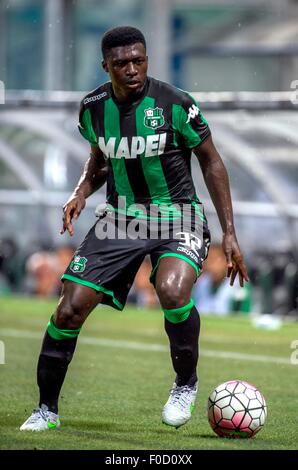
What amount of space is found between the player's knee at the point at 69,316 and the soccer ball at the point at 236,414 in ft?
3.11

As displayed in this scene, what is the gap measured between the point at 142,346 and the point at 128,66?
21.8ft

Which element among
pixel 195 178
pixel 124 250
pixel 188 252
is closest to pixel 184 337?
pixel 188 252

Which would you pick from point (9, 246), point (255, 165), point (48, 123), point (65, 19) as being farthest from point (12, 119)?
point (65, 19)

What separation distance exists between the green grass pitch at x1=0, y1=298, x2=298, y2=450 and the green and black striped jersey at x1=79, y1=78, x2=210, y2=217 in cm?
151

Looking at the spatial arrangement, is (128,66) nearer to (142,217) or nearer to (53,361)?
(142,217)

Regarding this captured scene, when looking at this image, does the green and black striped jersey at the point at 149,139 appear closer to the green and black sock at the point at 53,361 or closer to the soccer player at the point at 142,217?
the soccer player at the point at 142,217

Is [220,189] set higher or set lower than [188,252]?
higher

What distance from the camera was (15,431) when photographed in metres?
7.35

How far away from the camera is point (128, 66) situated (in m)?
7.54

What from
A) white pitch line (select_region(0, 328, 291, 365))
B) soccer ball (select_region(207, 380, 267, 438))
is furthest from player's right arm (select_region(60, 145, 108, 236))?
white pitch line (select_region(0, 328, 291, 365))

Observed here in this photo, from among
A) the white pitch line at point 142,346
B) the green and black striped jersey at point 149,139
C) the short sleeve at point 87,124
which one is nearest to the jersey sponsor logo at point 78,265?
the green and black striped jersey at point 149,139

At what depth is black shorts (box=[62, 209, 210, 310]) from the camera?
7.60 m

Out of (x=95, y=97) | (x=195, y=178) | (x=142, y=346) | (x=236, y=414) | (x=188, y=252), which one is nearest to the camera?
(x=236, y=414)

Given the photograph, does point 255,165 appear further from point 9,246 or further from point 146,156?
point 146,156
